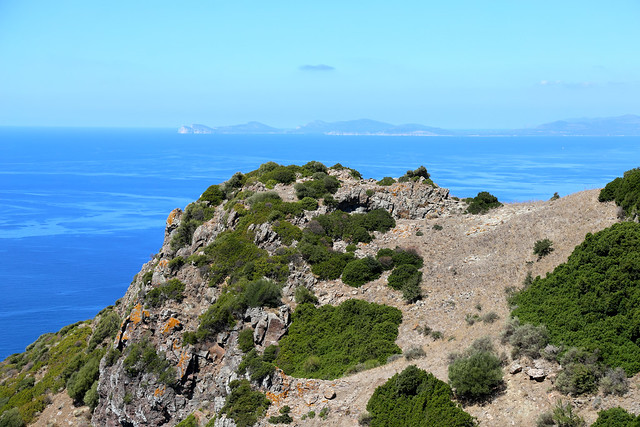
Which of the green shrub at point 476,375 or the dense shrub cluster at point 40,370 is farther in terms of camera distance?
the dense shrub cluster at point 40,370

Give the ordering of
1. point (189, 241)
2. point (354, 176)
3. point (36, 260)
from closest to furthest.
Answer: point (189, 241)
point (354, 176)
point (36, 260)

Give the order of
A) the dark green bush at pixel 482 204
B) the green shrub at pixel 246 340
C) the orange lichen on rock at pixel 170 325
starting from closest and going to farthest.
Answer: the green shrub at pixel 246 340
the orange lichen on rock at pixel 170 325
the dark green bush at pixel 482 204

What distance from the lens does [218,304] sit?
102 ft

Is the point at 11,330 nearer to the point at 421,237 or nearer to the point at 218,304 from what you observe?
the point at 218,304

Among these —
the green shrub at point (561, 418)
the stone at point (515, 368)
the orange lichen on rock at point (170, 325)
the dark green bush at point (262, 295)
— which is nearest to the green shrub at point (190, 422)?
the orange lichen on rock at point (170, 325)

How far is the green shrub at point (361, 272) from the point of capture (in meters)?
31.9

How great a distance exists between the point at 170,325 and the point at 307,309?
28.1 feet

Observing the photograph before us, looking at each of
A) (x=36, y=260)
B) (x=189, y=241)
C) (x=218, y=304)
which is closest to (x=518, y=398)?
(x=218, y=304)

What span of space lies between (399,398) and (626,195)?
1887 cm

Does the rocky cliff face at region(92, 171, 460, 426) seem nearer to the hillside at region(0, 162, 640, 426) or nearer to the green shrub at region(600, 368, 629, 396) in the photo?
the hillside at region(0, 162, 640, 426)

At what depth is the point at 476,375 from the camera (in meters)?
18.0

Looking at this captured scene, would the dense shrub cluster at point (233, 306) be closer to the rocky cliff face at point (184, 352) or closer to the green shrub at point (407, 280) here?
the rocky cliff face at point (184, 352)

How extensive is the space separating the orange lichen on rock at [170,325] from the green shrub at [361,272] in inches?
426

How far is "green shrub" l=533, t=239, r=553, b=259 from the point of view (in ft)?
91.3
